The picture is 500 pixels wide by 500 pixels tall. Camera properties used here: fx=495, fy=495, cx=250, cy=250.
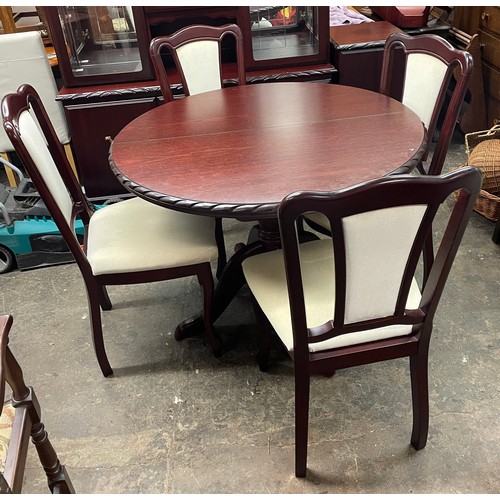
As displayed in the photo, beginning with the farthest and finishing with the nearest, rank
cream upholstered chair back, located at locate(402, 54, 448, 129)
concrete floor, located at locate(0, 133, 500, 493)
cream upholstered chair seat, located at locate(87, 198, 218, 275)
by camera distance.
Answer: cream upholstered chair back, located at locate(402, 54, 448, 129), cream upholstered chair seat, located at locate(87, 198, 218, 275), concrete floor, located at locate(0, 133, 500, 493)

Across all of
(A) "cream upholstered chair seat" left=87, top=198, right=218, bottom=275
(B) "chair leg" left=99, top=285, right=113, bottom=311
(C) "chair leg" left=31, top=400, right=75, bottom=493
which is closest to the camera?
(C) "chair leg" left=31, top=400, right=75, bottom=493

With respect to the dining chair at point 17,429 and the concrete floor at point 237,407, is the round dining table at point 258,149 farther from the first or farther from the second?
the dining chair at point 17,429

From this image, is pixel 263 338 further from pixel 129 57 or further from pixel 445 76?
pixel 129 57

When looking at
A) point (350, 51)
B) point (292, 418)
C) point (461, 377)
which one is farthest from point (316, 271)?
point (350, 51)

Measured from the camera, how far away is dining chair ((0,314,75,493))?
0.92 meters

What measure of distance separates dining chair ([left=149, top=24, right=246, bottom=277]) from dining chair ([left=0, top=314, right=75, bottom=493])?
3.78ft

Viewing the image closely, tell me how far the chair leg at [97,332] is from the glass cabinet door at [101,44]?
4.75 ft

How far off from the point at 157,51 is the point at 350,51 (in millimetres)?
1126

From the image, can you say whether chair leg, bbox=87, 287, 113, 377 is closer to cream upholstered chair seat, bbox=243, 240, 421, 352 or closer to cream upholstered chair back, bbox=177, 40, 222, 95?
cream upholstered chair seat, bbox=243, 240, 421, 352

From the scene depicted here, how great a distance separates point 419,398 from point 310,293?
43 centimetres

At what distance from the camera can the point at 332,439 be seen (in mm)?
1517

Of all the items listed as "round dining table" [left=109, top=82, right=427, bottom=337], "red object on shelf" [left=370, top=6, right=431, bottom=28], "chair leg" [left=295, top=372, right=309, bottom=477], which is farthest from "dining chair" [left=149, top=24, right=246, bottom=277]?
"red object on shelf" [left=370, top=6, right=431, bottom=28]

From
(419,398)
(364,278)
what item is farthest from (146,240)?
(419,398)

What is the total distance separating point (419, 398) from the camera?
4.55 ft
